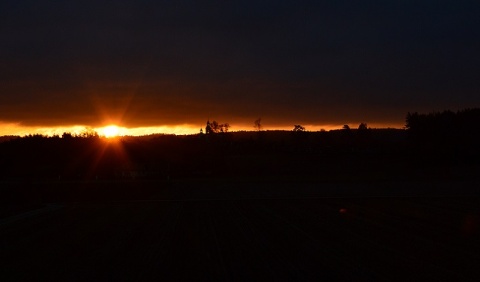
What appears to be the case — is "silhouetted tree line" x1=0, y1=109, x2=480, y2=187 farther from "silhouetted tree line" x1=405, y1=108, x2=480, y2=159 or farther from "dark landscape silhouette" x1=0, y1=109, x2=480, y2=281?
"dark landscape silhouette" x1=0, y1=109, x2=480, y2=281

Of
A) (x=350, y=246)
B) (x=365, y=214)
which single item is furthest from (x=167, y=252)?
(x=365, y=214)

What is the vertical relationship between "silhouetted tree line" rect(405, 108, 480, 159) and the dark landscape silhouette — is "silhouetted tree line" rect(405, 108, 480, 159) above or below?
above

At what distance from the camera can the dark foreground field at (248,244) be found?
12.5 m

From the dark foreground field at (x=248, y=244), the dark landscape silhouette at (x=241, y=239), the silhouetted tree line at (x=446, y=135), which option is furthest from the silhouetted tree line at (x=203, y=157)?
the dark foreground field at (x=248, y=244)

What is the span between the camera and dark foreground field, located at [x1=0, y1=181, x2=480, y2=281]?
12500mm

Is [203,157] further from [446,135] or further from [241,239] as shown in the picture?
[241,239]

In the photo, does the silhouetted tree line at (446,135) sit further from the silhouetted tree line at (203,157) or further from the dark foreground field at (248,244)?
the dark foreground field at (248,244)

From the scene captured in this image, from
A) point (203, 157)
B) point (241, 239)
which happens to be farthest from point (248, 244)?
point (203, 157)

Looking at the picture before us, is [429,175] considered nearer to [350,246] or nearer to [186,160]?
[186,160]

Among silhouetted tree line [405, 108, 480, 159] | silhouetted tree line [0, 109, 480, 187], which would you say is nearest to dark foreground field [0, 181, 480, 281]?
silhouetted tree line [0, 109, 480, 187]

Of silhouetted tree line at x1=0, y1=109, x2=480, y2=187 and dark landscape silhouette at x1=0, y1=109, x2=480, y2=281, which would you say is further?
silhouetted tree line at x1=0, y1=109, x2=480, y2=187

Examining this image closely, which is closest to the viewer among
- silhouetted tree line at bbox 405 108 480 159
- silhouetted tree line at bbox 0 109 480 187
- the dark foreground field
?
the dark foreground field

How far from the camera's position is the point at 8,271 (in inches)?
522

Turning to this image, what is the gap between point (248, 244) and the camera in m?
16.8
